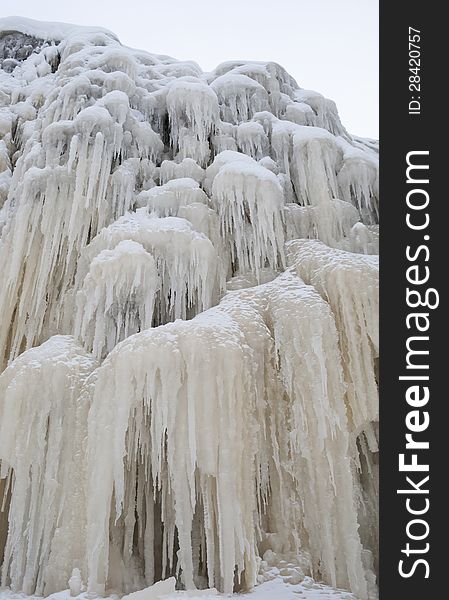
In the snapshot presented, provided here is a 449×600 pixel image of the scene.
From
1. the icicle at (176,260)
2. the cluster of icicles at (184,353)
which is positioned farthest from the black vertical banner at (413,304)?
the icicle at (176,260)

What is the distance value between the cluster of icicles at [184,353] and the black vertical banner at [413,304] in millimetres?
1735

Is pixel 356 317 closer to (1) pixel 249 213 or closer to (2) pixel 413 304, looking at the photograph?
(2) pixel 413 304

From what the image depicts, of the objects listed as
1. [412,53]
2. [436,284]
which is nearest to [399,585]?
[436,284]

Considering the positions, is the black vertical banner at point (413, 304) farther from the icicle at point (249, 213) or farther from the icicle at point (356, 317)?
the icicle at point (249, 213)

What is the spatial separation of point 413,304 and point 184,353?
2354mm

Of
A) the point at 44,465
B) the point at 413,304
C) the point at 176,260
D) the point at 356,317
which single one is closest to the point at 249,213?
the point at 176,260

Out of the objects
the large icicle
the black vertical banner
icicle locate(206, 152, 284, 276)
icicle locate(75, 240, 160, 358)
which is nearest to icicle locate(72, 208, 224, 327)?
icicle locate(75, 240, 160, 358)

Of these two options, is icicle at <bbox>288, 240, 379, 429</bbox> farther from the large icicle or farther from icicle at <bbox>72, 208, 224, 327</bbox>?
the large icicle

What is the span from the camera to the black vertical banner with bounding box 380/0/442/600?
3.28 m

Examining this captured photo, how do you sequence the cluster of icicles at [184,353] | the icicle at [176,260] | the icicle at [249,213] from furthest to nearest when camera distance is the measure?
the icicle at [249,213]
the icicle at [176,260]
the cluster of icicles at [184,353]

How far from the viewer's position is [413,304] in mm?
3605

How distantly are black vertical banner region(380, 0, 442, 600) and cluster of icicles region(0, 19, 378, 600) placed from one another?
173 cm

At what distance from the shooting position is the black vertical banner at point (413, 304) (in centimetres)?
328

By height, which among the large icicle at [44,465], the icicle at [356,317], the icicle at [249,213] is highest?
the icicle at [249,213]
